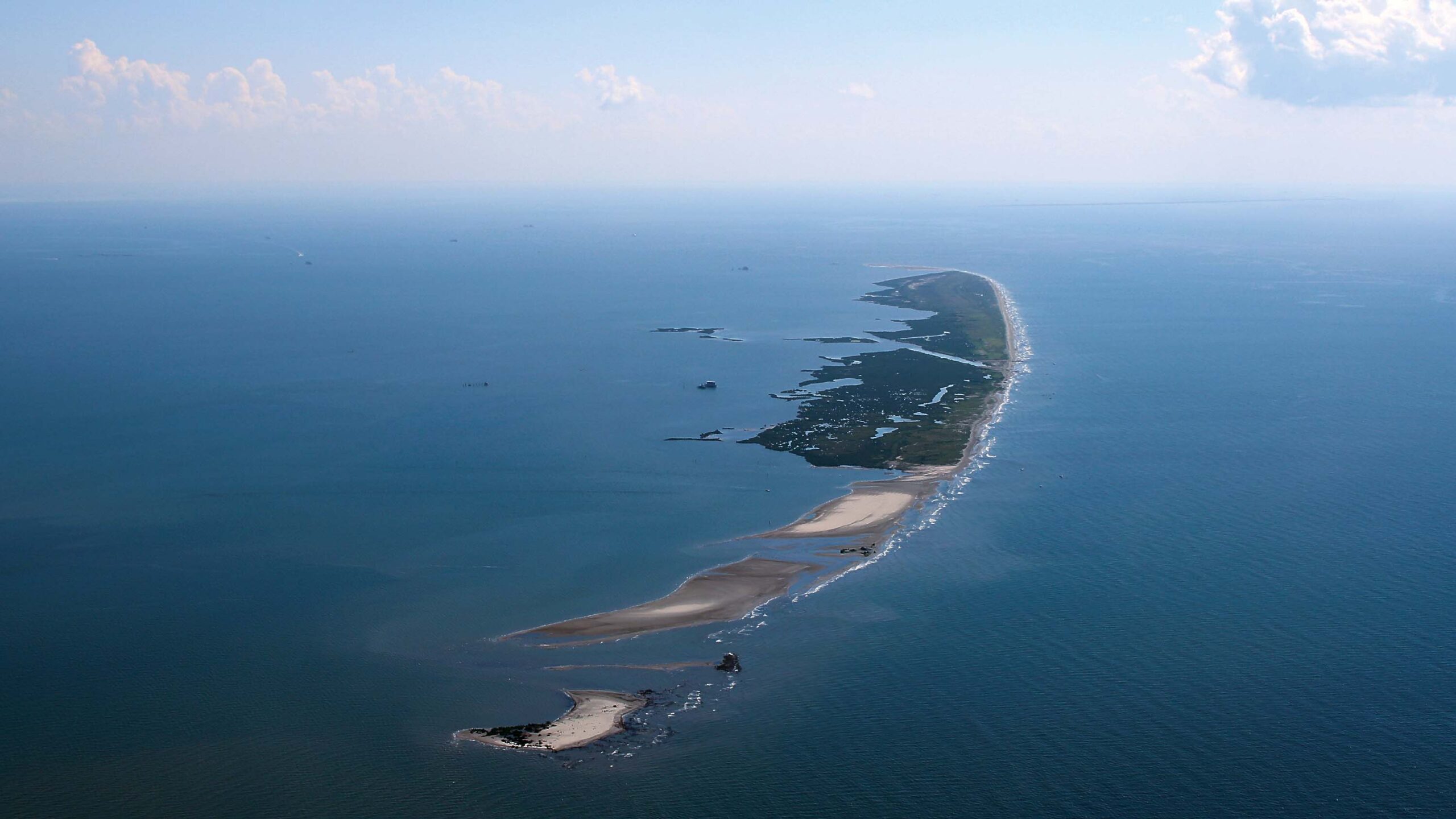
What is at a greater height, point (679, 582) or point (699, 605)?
point (679, 582)

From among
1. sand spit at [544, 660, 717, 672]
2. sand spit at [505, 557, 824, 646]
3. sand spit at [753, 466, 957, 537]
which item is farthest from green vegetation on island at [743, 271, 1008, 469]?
sand spit at [544, 660, 717, 672]

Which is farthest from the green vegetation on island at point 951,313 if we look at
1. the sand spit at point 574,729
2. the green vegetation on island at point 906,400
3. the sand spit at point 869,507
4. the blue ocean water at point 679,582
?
the sand spit at point 574,729

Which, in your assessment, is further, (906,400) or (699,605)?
(906,400)

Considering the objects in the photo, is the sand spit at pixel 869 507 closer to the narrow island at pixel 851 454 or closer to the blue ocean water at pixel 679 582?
the narrow island at pixel 851 454

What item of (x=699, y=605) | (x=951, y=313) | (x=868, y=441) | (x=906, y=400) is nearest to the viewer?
(x=699, y=605)

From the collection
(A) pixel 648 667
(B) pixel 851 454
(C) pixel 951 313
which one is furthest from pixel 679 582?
(C) pixel 951 313

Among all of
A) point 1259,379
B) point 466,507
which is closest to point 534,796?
point 466,507

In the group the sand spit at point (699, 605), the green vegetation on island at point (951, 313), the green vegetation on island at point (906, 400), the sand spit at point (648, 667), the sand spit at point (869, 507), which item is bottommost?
the sand spit at point (648, 667)

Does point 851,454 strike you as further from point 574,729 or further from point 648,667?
point 574,729
